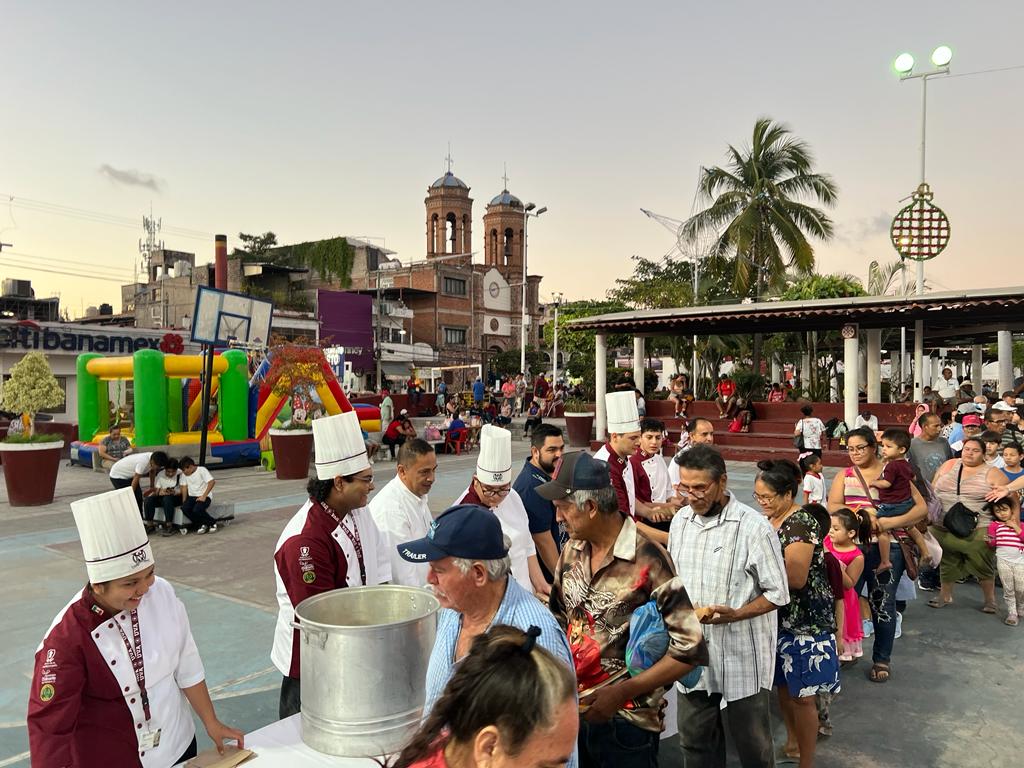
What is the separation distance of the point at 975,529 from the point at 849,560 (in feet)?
8.96

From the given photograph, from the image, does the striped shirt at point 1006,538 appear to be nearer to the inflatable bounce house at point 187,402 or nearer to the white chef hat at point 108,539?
the white chef hat at point 108,539

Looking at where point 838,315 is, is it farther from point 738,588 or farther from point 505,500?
point 738,588

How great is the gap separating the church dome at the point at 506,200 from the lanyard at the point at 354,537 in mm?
58971

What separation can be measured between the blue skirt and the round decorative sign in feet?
55.2

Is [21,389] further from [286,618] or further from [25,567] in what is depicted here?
[286,618]

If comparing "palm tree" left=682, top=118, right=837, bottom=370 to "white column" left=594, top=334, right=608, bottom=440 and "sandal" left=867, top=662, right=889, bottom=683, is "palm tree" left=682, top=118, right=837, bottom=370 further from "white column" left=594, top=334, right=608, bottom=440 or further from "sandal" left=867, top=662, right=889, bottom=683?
"sandal" left=867, top=662, right=889, bottom=683

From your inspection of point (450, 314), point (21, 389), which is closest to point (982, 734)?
point (21, 389)

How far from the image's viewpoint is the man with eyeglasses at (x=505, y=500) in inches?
162

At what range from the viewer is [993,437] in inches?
271

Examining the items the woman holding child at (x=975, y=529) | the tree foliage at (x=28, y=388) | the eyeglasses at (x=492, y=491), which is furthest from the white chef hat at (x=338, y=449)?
the tree foliage at (x=28, y=388)

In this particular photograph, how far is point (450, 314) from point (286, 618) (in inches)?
1933

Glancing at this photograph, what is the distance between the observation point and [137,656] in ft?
8.07

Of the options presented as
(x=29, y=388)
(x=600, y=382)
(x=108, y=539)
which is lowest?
(x=108, y=539)

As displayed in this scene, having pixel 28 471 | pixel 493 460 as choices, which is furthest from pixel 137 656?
pixel 28 471
